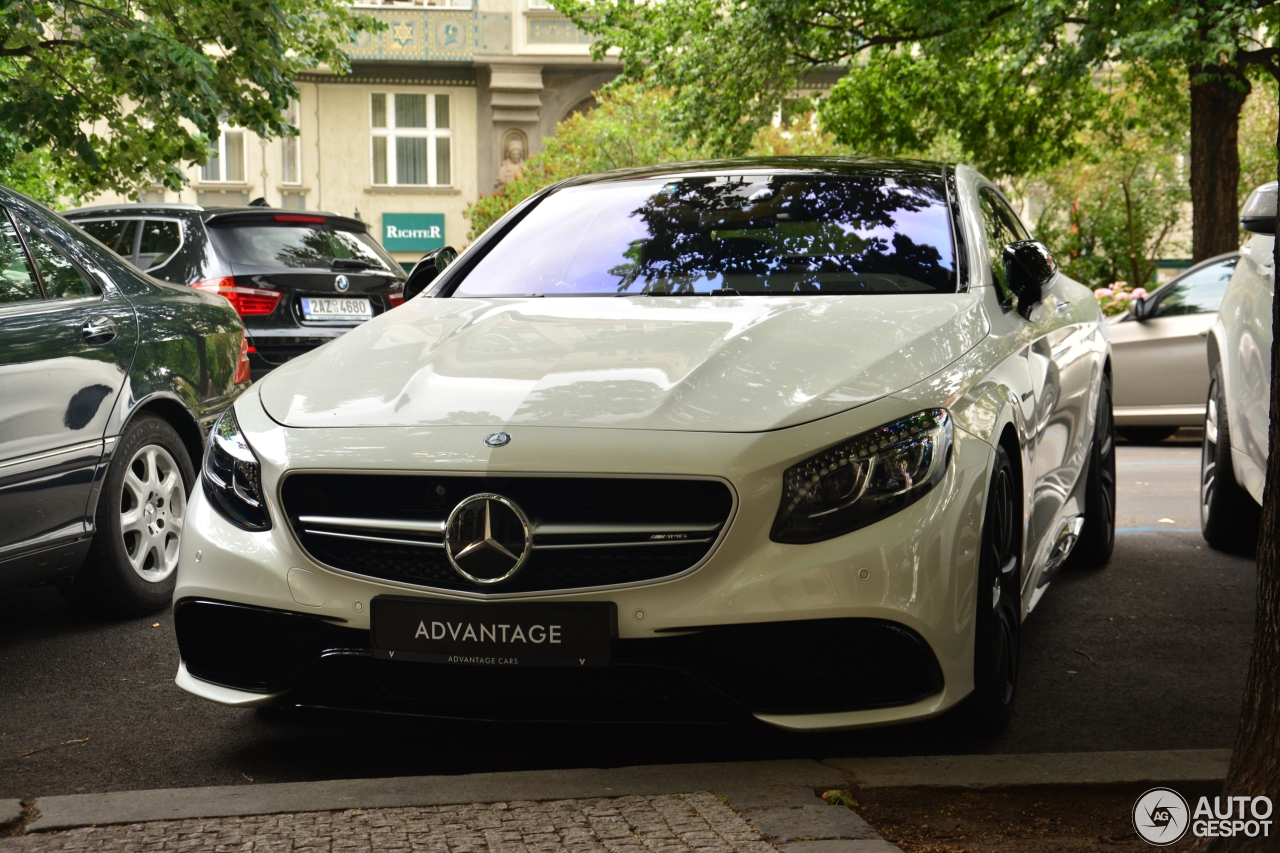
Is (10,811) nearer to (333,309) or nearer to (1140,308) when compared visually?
(333,309)

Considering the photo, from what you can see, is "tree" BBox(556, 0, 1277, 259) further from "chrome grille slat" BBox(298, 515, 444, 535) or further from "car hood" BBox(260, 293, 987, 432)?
"chrome grille slat" BBox(298, 515, 444, 535)

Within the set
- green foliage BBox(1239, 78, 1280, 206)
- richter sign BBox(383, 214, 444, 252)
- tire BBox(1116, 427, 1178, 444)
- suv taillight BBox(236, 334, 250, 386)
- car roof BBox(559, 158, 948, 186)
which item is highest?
green foliage BBox(1239, 78, 1280, 206)

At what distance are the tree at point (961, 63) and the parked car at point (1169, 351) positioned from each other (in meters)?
3.11

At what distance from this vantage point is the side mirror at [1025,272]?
450 centimetres

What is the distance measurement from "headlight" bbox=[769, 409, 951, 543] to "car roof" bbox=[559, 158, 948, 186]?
1.89 meters

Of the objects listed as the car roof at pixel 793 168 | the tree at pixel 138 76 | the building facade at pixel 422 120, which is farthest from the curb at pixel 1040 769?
the building facade at pixel 422 120

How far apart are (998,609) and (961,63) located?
606 inches

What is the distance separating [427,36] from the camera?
3425cm

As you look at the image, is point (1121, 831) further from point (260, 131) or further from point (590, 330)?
point (260, 131)

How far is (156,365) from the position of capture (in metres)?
5.51

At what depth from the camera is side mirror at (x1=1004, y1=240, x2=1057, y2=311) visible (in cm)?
450

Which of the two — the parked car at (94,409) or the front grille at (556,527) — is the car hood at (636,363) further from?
the parked car at (94,409)

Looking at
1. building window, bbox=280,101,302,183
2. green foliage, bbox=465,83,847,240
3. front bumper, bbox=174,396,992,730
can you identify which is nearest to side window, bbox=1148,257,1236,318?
front bumper, bbox=174,396,992,730

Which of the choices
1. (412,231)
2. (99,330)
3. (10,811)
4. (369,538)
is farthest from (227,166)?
(10,811)
